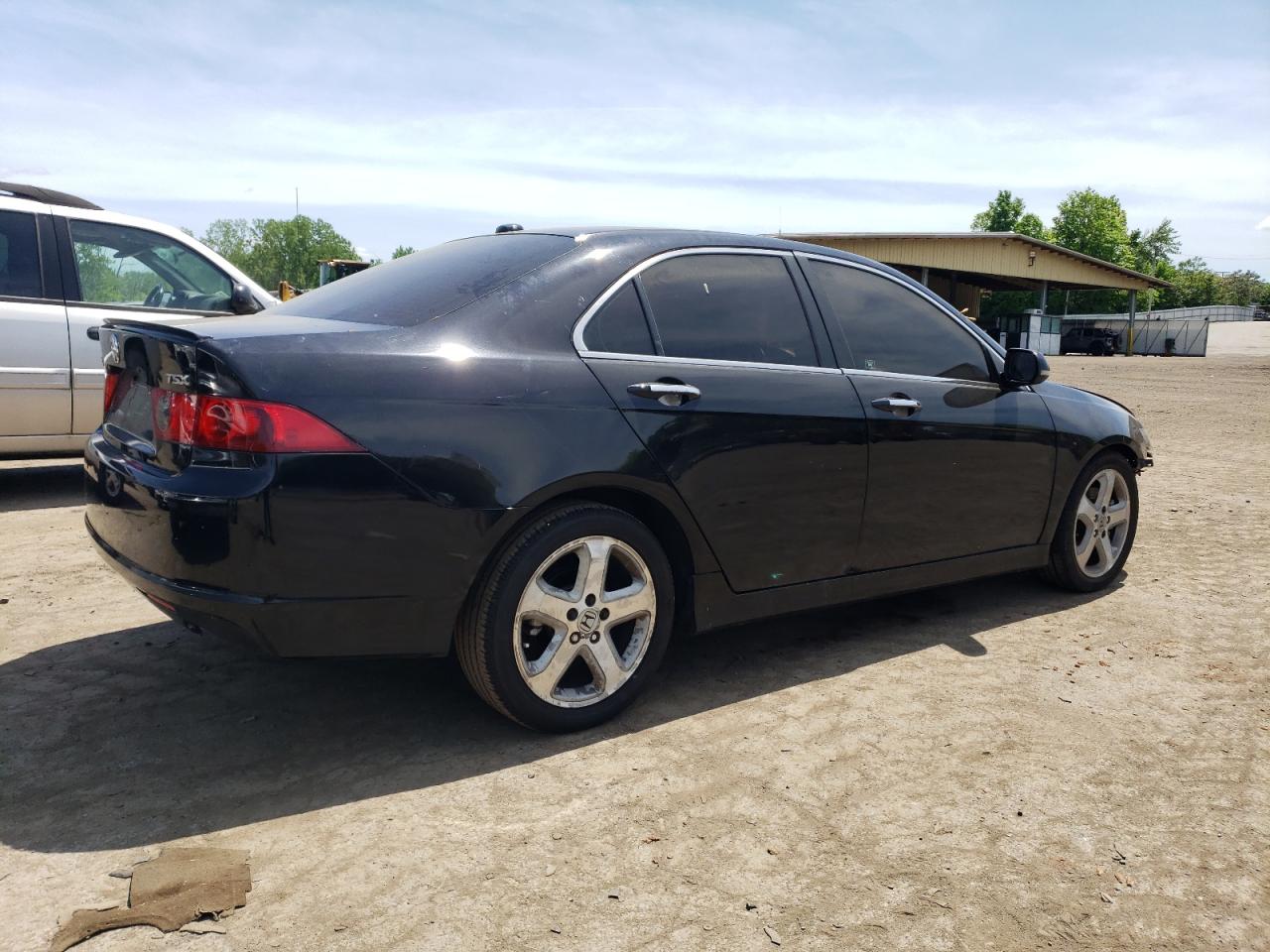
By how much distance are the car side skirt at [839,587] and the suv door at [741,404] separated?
50mm

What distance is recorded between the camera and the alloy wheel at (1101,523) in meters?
5.20

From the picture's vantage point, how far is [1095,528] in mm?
5266

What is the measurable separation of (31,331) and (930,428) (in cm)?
560

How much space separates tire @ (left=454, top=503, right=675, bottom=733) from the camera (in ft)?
10.4

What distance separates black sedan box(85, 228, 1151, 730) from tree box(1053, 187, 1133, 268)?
9231 centimetres

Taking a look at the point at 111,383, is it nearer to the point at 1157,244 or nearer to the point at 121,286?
the point at 121,286

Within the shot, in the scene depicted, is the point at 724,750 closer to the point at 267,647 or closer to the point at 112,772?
the point at 267,647

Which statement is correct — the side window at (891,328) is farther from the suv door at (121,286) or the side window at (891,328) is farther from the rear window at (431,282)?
the suv door at (121,286)

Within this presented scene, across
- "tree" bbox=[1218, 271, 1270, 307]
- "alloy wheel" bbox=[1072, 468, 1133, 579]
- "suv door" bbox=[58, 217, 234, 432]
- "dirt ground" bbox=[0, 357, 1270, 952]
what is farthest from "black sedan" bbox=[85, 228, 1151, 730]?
"tree" bbox=[1218, 271, 1270, 307]

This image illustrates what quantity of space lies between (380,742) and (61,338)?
4.87m

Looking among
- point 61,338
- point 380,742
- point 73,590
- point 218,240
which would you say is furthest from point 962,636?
point 218,240

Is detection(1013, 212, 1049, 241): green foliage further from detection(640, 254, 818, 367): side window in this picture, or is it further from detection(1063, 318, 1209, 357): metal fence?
detection(640, 254, 818, 367): side window

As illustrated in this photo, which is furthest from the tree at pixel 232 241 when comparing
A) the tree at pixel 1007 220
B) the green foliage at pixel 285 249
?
the tree at pixel 1007 220

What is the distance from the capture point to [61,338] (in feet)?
22.5
